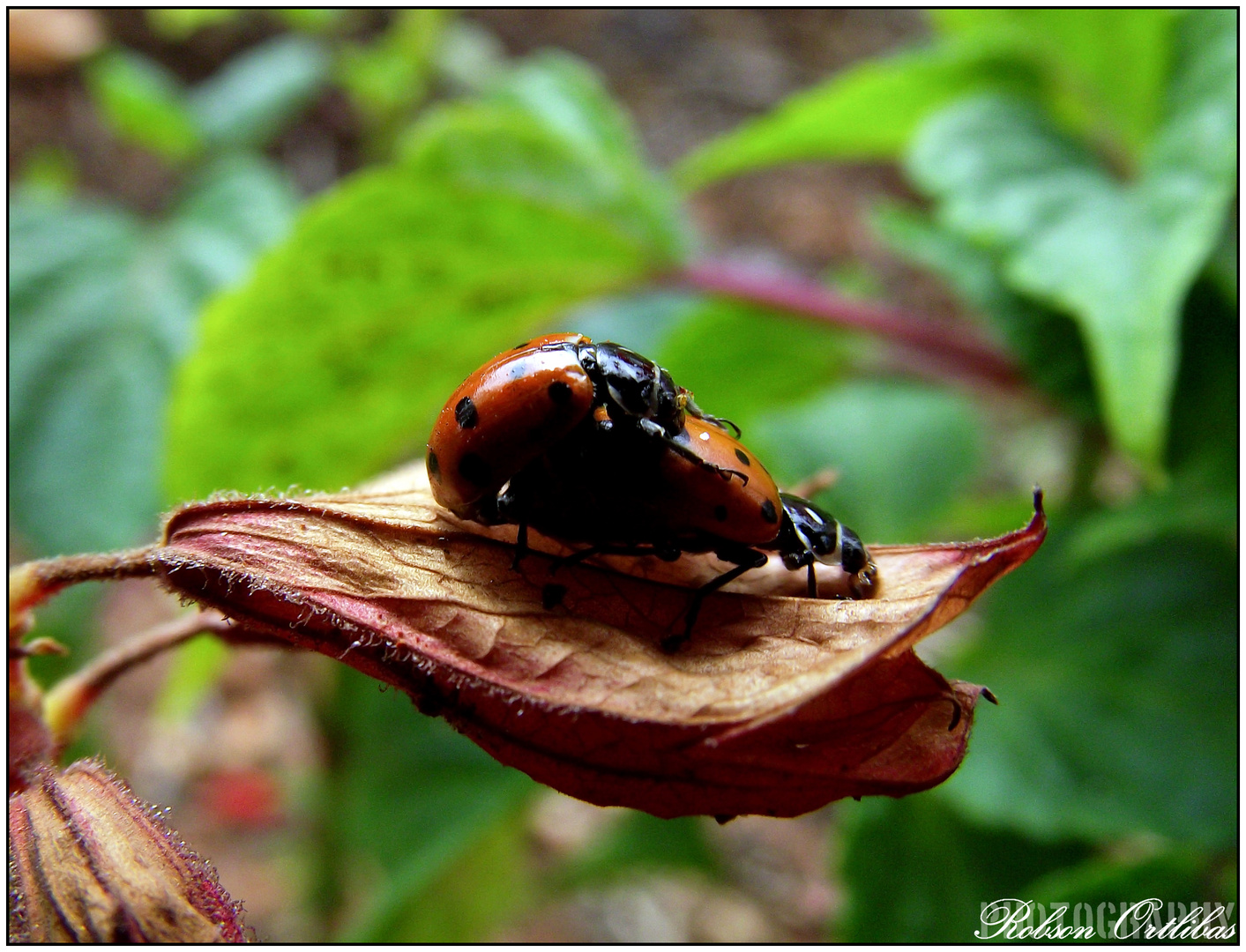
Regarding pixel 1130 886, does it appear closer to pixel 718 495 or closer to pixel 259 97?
pixel 718 495

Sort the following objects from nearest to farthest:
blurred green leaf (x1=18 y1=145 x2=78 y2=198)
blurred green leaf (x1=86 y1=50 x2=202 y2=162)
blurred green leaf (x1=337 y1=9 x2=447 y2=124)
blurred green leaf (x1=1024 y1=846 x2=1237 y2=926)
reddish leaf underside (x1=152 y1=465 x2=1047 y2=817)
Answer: reddish leaf underside (x1=152 y1=465 x2=1047 y2=817), blurred green leaf (x1=1024 y1=846 x2=1237 y2=926), blurred green leaf (x1=86 y1=50 x2=202 y2=162), blurred green leaf (x1=337 y1=9 x2=447 y2=124), blurred green leaf (x1=18 y1=145 x2=78 y2=198)

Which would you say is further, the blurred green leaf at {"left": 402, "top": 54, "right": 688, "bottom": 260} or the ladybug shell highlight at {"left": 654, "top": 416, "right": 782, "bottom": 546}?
the blurred green leaf at {"left": 402, "top": 54, "right": 688, "bottom": 260}

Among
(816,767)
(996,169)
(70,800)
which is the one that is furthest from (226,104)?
(816,767)

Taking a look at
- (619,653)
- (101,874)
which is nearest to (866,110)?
(619,653)

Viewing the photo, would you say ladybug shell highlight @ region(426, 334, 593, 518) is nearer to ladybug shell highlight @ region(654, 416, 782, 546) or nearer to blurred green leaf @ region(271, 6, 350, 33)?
ladybug shell highlight @ region(654, 416, 782, 546)

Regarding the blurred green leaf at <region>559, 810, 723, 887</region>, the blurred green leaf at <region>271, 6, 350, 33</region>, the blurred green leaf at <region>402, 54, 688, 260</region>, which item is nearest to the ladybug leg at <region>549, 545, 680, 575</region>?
the blurred green leaf at <region>402, 54, 688, 260</region>

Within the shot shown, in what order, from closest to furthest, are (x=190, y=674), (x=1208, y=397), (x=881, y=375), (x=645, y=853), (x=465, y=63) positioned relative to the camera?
(x=1208, y=397) → (x=190, y=674) → (x=881, y=375) → (x=645, y=853) → (x=465, y=63)
